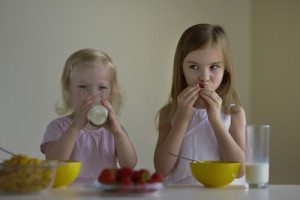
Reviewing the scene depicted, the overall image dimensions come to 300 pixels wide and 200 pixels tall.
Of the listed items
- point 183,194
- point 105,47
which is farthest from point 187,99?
point 105,47

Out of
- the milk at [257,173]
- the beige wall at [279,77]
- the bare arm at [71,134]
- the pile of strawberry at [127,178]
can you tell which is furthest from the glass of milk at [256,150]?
the beige wall at [279,77]

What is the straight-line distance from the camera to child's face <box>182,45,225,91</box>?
1597mm

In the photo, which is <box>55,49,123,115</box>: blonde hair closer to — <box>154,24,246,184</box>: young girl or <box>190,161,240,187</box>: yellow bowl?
<box>154,24,246,184</box>: young girl

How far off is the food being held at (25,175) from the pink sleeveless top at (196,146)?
2.28ft

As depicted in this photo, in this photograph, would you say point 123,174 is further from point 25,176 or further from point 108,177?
point 25,176

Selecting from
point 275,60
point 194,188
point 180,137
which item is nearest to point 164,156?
point 180,137

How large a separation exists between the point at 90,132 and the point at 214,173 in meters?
0.67

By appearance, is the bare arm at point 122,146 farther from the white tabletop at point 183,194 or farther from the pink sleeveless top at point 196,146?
the white tabletop at point 183,194

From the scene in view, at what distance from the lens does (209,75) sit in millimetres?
1598

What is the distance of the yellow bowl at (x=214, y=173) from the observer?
117 centimetres

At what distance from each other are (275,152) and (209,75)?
1194 mm

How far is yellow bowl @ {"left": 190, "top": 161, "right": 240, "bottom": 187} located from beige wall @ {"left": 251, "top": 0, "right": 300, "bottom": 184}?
1483 millimetres

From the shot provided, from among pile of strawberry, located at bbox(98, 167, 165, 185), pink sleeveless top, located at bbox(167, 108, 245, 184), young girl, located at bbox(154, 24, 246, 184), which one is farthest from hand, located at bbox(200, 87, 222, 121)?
pile of strawberry, located at bbox(98, 167, 165, 185)

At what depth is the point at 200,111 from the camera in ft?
5.77
